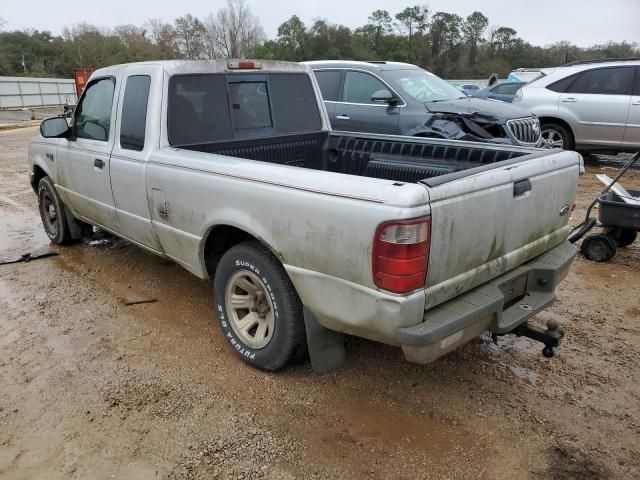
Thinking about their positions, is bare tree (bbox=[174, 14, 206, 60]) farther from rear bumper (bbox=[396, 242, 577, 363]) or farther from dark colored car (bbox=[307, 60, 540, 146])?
rear bumper (bbox=[396, 242, 577, 363])

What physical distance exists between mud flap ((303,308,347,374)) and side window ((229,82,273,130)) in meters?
1.89

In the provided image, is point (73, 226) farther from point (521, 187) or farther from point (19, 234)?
point (521, 187)

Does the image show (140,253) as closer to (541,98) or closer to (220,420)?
(220,420)

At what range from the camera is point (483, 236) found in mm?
2635

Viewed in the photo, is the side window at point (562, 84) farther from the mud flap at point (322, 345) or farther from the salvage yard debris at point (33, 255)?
the salvage yard debris at point (33, 255)

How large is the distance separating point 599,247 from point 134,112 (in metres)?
4.53

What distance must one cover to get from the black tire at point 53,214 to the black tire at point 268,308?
3.02m

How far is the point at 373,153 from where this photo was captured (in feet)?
14.3

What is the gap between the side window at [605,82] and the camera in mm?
9250

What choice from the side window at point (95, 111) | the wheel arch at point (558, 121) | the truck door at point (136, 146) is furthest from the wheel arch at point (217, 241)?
the wheel arch at point (558, 121)

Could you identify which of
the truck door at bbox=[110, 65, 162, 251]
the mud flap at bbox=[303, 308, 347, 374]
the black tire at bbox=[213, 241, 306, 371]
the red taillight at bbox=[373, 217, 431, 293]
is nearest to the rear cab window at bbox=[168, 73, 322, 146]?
the truck door at bbox=[110, 65, 162, 251]

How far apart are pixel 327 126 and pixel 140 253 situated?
252 centimetres

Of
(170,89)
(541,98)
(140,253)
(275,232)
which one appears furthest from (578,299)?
(541,98)

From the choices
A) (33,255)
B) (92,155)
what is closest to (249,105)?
(92,155)
